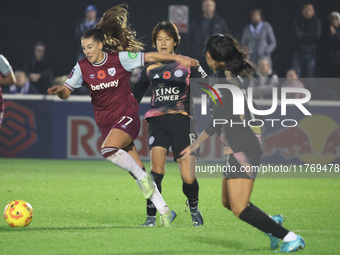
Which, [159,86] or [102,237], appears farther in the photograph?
[159,86]

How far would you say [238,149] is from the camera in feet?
20.0

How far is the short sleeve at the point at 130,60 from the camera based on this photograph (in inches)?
289

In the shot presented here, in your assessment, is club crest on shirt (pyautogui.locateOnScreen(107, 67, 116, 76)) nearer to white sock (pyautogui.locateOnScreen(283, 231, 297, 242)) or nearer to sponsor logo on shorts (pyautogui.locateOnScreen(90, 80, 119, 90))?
sponsor logo on shorts (pyautogui.locateOnScreen(90, 80, 119, 90))

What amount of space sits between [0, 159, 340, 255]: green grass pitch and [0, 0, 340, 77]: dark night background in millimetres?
4107

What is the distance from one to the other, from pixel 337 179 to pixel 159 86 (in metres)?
6.06

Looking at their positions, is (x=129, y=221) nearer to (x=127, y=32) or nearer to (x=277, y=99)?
(x=127, y=32)

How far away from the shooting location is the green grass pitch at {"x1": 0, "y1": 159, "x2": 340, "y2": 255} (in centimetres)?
629

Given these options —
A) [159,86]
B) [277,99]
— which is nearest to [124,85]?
[159,86]

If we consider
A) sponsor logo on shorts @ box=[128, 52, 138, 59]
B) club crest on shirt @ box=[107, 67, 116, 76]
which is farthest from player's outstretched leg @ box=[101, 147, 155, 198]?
sponsor logo on shorts @ box=[128, 52, 138, 59]

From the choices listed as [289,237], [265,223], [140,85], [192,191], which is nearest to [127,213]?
[192,191]

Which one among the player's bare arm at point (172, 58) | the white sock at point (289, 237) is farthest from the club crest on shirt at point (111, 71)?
the white sock at point (289, 237)

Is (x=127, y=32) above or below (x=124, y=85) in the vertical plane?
above

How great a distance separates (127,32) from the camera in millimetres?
8047

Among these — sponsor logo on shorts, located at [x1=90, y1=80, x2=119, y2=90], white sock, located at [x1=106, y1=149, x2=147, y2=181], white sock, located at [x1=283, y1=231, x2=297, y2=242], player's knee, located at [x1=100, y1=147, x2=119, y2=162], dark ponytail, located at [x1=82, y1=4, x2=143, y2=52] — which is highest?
dark ponytail, located at [x1=82, y1=4, x2=143, y2=52]
